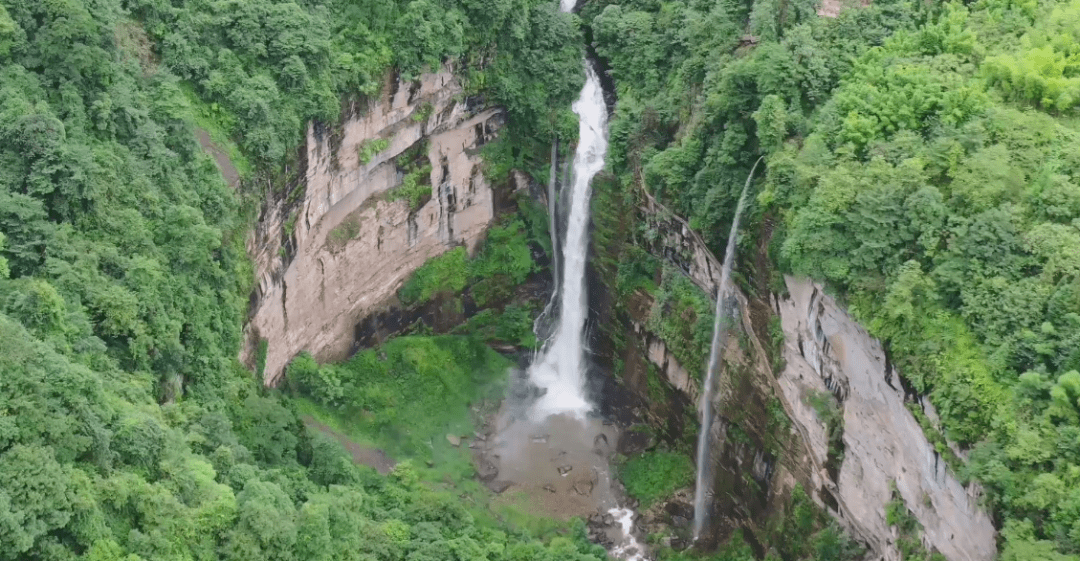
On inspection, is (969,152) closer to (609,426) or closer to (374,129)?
(609,426)

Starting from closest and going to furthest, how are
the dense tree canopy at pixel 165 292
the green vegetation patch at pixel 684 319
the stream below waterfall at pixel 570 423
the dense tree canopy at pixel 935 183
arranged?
the dense tree canopy at pixel 165 292, the dense tree canopy at pixel 935 183, the green vegetation patch at pixel 684 319, the stream below waterfall at pixel 570 423

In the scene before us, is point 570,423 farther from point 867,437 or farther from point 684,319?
point 867,437

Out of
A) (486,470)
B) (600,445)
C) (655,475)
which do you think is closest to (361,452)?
(486,470)

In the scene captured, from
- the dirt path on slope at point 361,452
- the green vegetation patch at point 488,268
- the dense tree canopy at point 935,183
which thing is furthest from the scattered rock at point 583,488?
the dense tree canopy at point 935,183

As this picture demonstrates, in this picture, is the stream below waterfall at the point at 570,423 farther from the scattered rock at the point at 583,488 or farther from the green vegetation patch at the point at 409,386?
the green vegetation patch at the point at 409,386

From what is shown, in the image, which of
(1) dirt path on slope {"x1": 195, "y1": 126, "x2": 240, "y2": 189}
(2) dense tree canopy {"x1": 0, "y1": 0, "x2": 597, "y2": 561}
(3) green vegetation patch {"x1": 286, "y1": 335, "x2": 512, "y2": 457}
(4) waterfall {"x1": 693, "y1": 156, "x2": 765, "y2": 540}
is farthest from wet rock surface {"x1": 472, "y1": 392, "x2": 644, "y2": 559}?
(1) dirt path on slope {"x1": 195, "y1": 126, "x2": 240, "y2": 189}

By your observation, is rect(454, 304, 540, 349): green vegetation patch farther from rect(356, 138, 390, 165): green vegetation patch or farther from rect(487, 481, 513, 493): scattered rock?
rect(356, 138, 390, 165): green vegetation patch

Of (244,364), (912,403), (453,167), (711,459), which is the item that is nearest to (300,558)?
(244,364)
